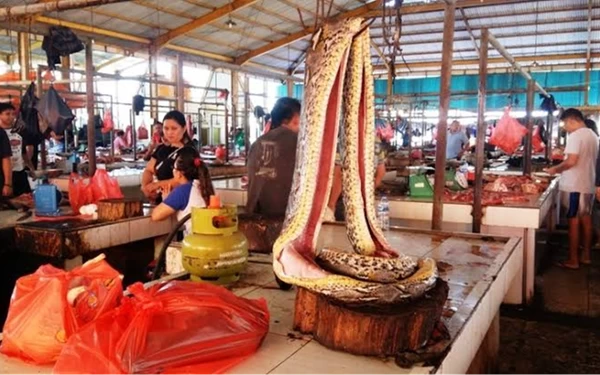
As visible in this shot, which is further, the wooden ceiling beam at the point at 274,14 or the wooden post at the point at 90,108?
the wooden ceiling beam at the point at 274,14

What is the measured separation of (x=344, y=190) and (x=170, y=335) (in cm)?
74

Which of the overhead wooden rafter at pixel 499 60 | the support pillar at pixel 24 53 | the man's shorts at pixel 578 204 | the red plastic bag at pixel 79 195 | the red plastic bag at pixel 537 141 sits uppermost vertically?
the overhead wooden rafter at pixel 499 60

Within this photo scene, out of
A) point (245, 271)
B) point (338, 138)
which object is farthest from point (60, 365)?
point (245, 271)

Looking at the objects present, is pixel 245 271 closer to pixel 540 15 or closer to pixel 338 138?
pixel 338 138

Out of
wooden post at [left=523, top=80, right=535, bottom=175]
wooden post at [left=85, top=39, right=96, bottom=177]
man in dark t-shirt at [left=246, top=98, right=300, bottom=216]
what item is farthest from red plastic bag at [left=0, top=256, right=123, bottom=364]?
wooden post at [left=523, top=80, right=535, bottom=175]

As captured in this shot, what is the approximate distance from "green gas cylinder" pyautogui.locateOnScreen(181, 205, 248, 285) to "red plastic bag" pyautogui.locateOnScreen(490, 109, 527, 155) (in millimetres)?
6173

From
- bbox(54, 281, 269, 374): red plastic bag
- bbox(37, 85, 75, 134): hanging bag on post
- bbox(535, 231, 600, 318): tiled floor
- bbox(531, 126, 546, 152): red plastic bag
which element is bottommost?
bbox(535, 231, 600, 318): tiled floor

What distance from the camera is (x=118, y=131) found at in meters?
14.7

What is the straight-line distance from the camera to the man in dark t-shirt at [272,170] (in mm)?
3336

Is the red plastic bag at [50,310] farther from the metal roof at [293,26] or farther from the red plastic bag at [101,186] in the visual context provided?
the metal roof at [293,26]

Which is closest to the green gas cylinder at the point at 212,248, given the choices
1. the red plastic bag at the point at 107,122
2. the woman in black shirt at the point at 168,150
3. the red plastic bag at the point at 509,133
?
the woman in black shirt at the point at 168,150

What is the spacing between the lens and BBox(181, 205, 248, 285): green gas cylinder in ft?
7.42

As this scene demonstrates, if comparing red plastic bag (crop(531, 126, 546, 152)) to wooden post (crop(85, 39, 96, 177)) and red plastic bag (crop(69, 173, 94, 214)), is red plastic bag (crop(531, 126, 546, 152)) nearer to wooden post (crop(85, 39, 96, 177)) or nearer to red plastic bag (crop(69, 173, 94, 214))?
wooden post (crop(85, 39, 96, 177))

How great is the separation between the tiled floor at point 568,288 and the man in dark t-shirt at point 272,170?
10.0ft
